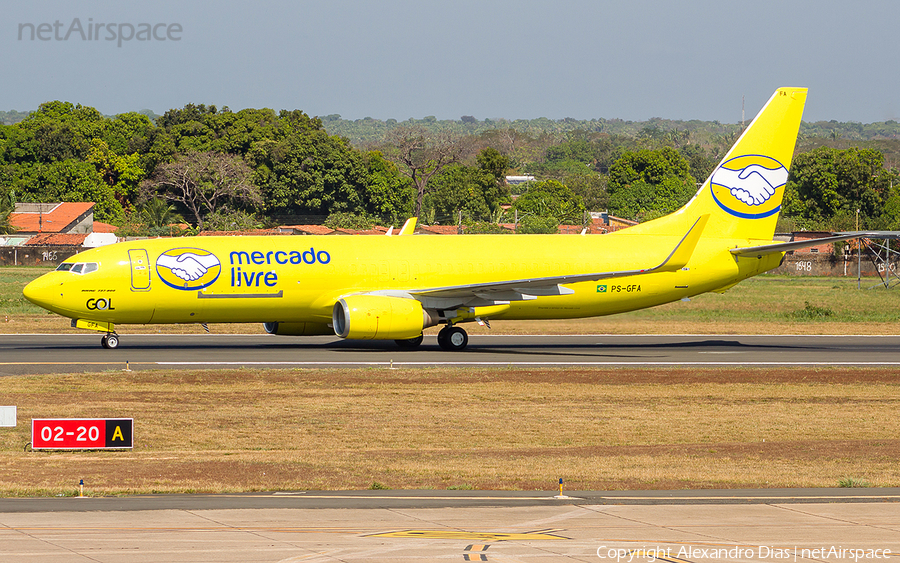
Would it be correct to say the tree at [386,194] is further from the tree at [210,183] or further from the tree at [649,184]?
the tree at [649,184]

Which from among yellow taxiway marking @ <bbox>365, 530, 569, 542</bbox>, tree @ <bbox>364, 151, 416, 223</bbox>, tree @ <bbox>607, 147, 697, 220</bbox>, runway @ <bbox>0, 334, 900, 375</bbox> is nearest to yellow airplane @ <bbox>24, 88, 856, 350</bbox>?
runway @ <bbox>0, 334, 900, 375</bbox>

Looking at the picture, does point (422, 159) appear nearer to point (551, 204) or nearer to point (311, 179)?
point (551, 204)

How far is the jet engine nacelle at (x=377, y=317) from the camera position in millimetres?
37812

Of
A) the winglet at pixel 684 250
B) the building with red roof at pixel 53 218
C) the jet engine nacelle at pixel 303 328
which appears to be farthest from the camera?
the building with red roof at pixel 53 218

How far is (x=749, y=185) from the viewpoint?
44.9 meters

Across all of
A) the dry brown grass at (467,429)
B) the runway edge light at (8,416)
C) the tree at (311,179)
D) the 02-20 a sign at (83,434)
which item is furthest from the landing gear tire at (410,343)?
the tree at (311,179)

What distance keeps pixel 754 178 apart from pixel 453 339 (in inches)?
589

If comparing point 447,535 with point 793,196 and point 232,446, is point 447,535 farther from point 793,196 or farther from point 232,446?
point 793,196

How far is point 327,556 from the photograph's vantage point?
41.4ft

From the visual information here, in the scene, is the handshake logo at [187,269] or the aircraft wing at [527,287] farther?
the aircraft wing at [527,287]

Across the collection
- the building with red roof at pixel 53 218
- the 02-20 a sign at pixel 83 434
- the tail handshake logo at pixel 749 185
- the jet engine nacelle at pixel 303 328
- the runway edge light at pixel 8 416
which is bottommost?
the 02-20 a sign at pixel 83 434

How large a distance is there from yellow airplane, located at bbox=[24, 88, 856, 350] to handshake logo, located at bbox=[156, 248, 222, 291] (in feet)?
0.16

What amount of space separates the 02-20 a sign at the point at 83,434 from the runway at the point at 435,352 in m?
12.1

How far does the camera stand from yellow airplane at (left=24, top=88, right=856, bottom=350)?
124ft
